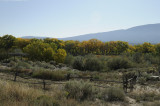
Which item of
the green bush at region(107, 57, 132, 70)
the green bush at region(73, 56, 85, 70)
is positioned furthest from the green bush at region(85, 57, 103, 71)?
the green bush at region(107, 57, 132, 70)

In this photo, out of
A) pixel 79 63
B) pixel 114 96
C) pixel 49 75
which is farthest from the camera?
pixel 79 63

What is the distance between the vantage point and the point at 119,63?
25.7 meters

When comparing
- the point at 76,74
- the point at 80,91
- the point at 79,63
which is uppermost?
the point at 80,91

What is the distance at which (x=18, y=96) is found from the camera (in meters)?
5.85

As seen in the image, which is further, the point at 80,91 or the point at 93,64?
the point at 93,64

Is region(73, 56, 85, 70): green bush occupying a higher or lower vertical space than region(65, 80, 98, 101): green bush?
lower

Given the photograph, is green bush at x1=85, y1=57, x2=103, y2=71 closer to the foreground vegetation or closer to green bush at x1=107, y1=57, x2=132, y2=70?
the foreground vegetation

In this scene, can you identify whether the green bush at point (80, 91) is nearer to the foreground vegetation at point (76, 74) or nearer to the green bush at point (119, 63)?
the foreground vegetation at point (76, 74)

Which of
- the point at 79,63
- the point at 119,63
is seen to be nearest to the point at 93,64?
the point at 79,63

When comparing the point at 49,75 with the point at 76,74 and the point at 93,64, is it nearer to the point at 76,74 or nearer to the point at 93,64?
the point at 76,74

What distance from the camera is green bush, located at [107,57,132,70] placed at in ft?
84.0

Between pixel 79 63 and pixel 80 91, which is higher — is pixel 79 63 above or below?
below

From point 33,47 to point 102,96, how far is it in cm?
2919

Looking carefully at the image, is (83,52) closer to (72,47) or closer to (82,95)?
(72,47)
